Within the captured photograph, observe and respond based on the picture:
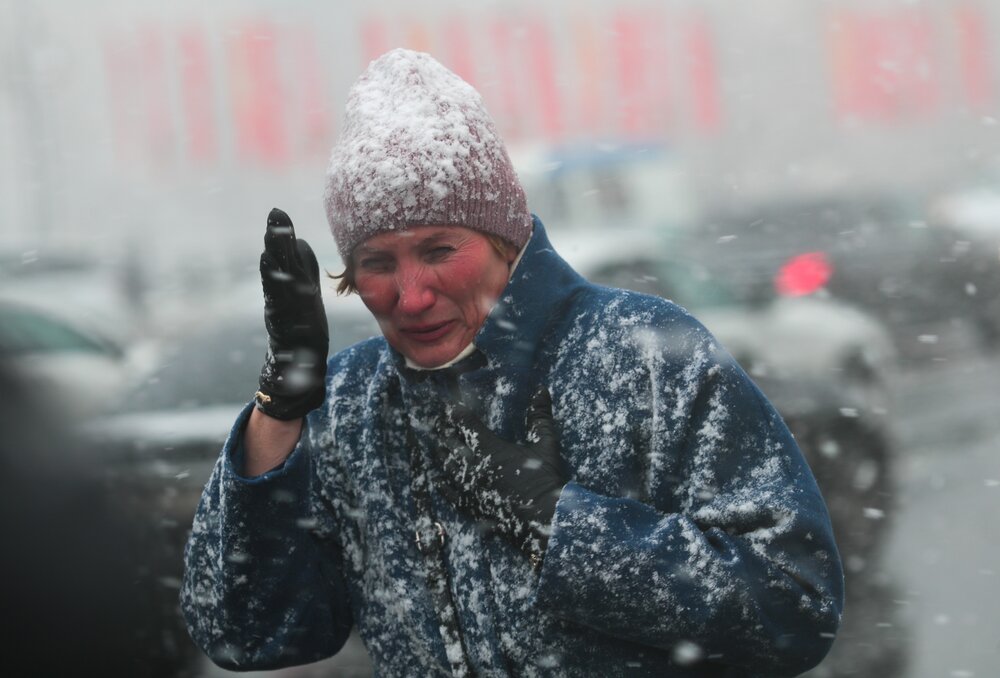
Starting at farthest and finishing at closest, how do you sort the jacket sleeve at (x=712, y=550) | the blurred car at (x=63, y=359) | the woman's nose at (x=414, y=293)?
the blurred car at (x=63, y=359) → the woman's nose at (x=414, y=293) → the jacket sleeve at (x=712, y=550)

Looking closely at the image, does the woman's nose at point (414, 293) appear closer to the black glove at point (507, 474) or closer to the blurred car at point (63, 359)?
the black glove at point (507, 474)

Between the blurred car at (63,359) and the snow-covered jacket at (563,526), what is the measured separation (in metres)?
1.40

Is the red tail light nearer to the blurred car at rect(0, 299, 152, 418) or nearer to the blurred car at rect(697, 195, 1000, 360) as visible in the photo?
the blurred car at rect(697, 195, 1000, 360)

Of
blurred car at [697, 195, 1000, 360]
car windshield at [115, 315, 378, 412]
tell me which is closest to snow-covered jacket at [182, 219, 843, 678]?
car windshield at [115, 315, 378, 412]

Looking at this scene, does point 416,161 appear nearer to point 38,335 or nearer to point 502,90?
point 38,335

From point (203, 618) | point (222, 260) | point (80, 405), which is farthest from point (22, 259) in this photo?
point (203, 618)

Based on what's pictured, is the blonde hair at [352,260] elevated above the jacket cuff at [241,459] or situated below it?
above

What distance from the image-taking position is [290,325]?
5.32 feet

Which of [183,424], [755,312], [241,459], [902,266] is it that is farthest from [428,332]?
[902,266]

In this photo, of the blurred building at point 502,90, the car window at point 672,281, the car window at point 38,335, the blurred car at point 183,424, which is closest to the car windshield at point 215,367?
the blurred car at point 183,424

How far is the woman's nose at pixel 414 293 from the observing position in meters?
1.67

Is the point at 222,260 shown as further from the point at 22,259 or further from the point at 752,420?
the point at 752,420

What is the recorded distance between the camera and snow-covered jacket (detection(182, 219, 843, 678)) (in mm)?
1513

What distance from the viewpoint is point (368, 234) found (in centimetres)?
171
